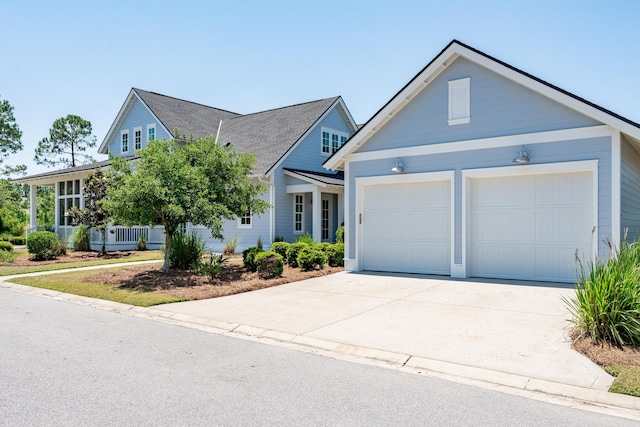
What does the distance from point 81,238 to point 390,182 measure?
16619 mm

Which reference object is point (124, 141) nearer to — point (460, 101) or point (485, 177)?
point (460, 101)

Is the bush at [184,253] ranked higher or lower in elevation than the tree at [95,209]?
lower

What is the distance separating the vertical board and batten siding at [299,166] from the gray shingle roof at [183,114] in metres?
6.36

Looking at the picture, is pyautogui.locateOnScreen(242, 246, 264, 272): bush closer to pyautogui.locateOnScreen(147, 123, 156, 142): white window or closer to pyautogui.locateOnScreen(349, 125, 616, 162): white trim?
pyautogui.locateOnScreen(349, 125, 616, 162): white trim

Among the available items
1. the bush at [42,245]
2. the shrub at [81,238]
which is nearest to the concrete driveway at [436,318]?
the bush at [42,245]

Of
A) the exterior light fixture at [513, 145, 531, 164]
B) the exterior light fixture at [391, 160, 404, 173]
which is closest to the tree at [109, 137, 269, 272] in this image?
the exterior light fixture at [391, 160, 404, 173]

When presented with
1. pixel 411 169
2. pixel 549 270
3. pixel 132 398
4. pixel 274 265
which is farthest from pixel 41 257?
pixel 549 270

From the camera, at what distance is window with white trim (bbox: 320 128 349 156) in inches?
912

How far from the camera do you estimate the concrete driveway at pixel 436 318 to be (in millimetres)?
5918

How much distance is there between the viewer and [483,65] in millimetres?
Result: 12141

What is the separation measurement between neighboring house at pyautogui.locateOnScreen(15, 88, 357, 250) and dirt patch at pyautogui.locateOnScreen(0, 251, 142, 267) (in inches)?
57.9

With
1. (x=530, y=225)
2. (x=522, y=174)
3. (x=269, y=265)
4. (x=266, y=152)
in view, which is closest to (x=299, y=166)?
(x=266, y=152)

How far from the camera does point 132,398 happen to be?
4.61 metres

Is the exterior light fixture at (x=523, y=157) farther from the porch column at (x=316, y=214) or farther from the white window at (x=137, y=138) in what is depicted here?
the white window at (x=137, y=138)
